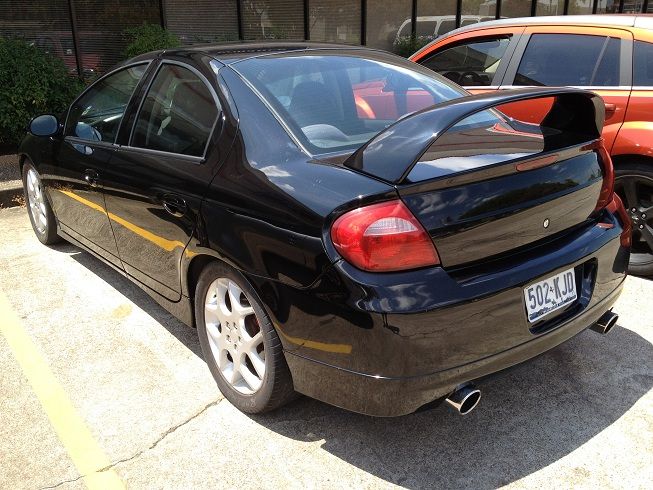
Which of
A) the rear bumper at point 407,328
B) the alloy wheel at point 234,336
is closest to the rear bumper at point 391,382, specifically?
the rear bumper at point 407,328

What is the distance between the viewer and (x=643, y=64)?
3.97 m

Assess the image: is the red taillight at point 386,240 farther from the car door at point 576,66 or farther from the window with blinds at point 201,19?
the window with blinds at point 201,19

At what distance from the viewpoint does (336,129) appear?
8.62 ft

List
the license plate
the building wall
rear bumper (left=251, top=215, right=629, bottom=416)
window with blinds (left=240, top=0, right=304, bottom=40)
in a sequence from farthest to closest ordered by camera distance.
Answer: window with blinds (left=240, top=0, right=304, bottom=40) → the building wall → the license plate → rear bumper (left=251, top=215, right=629, bottom=416)

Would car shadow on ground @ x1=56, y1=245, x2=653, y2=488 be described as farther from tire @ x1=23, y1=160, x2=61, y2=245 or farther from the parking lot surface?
tire @ x1=23, y1=160, x2=61, y2=245

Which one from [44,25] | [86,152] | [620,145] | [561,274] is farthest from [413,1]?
[561,274]

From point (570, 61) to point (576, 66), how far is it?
7 cm

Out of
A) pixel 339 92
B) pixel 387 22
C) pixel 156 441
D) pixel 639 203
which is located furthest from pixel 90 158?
pixel 387 22

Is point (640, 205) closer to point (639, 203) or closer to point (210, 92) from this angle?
point (639, 203)

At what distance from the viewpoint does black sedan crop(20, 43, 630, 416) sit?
205cm

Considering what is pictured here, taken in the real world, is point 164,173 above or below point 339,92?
below

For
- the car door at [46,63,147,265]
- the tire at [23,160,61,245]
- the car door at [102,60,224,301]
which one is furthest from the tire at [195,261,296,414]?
the tire at [23,160,61,245]

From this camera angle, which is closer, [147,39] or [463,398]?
[463,398]

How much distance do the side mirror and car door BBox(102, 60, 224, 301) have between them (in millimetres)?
982
